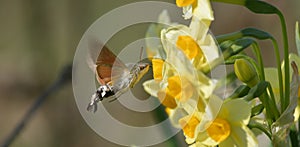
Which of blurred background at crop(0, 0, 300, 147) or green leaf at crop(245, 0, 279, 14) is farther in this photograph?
blurred background at crop(0, 0, 300, 147)

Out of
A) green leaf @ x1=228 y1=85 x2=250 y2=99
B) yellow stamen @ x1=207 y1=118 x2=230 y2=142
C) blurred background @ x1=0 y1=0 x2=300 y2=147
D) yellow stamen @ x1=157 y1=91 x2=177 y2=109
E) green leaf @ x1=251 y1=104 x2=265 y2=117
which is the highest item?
yellow stamen @ x1=157 y1=91 x2=177 y2=109

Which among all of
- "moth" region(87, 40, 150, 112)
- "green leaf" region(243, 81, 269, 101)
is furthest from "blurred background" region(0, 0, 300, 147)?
"green leaf" region(243, 81, 269, 101)

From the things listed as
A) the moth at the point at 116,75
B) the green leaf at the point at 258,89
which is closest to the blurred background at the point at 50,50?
the moth at the point at 116,75

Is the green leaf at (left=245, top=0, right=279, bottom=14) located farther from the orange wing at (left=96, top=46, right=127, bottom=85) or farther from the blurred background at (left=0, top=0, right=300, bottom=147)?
the blurred background at (left=0, top=0, right=300, bottom=147)

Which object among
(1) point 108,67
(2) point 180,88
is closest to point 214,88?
(2) point 180,88

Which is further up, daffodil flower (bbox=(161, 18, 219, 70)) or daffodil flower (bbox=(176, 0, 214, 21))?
daffodil flower (bbox=(176, 0, 214, 21))

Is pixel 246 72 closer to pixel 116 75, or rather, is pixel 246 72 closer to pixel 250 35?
pixel 250 35

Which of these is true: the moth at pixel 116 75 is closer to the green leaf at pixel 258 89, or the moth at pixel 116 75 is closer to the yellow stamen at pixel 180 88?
the yellow stamen at pixel 180 88

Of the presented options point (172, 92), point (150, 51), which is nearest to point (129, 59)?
point (150, 51)
